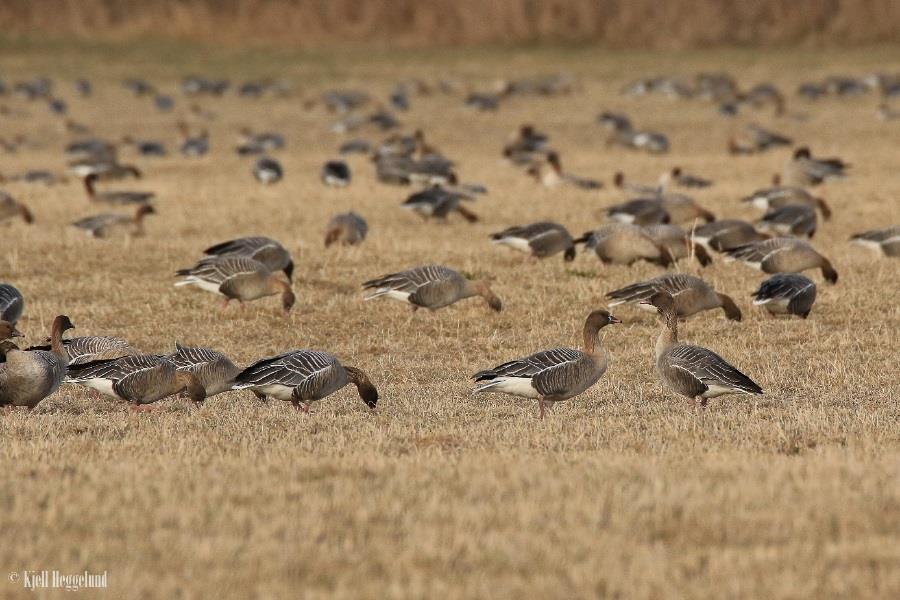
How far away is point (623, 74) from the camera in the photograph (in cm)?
6944

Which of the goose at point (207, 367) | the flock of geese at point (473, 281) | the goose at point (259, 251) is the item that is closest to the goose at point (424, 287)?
the flock of geese at point (473, 281)

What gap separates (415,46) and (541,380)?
7740cm

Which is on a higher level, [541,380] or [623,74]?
[623,74]

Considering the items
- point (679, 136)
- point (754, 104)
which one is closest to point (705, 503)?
point (679, 136)

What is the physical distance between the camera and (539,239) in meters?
20.9

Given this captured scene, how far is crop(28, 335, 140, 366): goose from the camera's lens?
1376 cm

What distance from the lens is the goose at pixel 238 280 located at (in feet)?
57.5

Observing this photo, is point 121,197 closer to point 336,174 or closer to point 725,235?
point 336,174

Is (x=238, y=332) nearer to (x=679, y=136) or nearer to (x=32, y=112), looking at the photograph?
(x=679, y=136)

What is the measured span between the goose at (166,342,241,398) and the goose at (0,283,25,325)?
3.37 metres

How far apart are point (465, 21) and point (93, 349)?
80.7m

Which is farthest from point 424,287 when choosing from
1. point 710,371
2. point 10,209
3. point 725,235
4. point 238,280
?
point 10,209

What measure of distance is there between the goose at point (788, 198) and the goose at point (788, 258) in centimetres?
616

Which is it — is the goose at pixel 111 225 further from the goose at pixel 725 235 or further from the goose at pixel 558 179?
the goose at pixel 558 179
